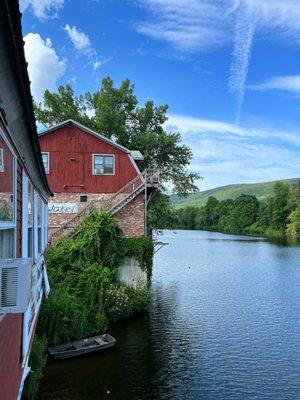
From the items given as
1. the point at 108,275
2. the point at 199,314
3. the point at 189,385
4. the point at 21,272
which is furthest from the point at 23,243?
the point at 199,314

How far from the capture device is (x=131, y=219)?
94.4 ft

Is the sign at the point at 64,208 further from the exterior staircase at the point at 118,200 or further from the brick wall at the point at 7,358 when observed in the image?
the brick wall at the point at 7,358

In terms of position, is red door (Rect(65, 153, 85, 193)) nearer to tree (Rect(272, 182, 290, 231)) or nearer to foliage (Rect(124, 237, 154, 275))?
foliage (Rect(124, 237, 154, 275))

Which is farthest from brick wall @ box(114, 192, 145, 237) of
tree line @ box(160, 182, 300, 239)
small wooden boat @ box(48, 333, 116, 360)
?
tree line @ box(160, 182, 300, 239)

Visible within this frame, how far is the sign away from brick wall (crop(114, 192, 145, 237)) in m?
3.53

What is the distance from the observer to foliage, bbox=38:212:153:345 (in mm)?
22141

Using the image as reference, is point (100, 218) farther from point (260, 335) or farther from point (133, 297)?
point (260, 335)

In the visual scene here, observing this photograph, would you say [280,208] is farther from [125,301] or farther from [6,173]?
[6,173]

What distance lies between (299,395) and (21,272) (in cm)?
1536

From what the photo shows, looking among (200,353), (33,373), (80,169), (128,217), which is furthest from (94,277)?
(33,373)

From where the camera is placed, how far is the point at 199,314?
90.8ft

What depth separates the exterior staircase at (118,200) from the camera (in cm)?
2783

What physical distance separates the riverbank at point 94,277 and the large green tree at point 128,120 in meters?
16.7

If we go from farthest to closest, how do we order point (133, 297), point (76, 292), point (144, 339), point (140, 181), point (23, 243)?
point (140, 181), point (133, 297), point (76, 292), point (144, 339), point (23, 243)
